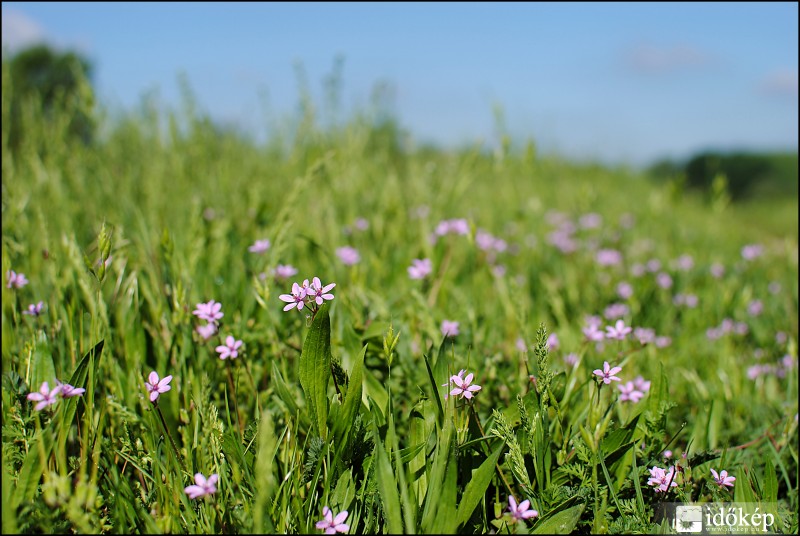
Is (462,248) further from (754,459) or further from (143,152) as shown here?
(143,152)

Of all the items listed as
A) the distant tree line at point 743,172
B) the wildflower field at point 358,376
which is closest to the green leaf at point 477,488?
the wildflower field at point 358,376

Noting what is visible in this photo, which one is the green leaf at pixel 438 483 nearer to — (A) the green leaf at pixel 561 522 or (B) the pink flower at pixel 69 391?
(A) the green leaf at pixel 561 522

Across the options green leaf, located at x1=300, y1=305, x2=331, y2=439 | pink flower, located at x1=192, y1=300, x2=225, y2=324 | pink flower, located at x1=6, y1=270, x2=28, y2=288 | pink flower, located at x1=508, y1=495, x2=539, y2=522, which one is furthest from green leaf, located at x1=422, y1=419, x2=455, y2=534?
pink flower, located at x1=6, y1=270, x2=28, y2=288

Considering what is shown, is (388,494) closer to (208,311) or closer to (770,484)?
(208,311)

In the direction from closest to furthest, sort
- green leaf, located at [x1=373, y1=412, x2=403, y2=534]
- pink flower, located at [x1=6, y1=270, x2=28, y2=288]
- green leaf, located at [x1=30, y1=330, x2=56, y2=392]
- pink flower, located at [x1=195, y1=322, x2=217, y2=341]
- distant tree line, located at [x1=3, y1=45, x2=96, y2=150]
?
green leaf, located at [x1=373, y1=412, x2=403, y2=534], green leaf, located at [x1=30, y1=330, x2=56, y2=392], pink flower, located at [x1=195, y1=322, x2=217, y2=341], pink flower, located at [x1=6, y1=270, x2=28, y2=288], distant tree line, located at [x1=3, y1=45, x2=96, y2=150]

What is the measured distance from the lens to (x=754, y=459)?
5.29ft

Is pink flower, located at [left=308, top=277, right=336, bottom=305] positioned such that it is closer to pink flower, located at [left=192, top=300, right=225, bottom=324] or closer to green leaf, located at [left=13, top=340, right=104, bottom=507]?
pink flower, located at [left=192, top=300, right=225, bottom=324]

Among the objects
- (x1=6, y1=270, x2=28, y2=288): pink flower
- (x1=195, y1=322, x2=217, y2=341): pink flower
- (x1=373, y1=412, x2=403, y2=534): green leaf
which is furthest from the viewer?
(x1=6, y1=270, x2=28, y2=288): pink flower

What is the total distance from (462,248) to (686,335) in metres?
1.26

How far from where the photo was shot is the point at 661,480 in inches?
49.1

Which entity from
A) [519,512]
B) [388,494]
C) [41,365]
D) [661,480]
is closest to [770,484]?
[661,480]

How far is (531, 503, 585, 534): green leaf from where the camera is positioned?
113 centimetres

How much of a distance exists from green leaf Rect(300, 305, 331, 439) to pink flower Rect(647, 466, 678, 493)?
0.71 metres

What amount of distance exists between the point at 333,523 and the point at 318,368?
32cm
